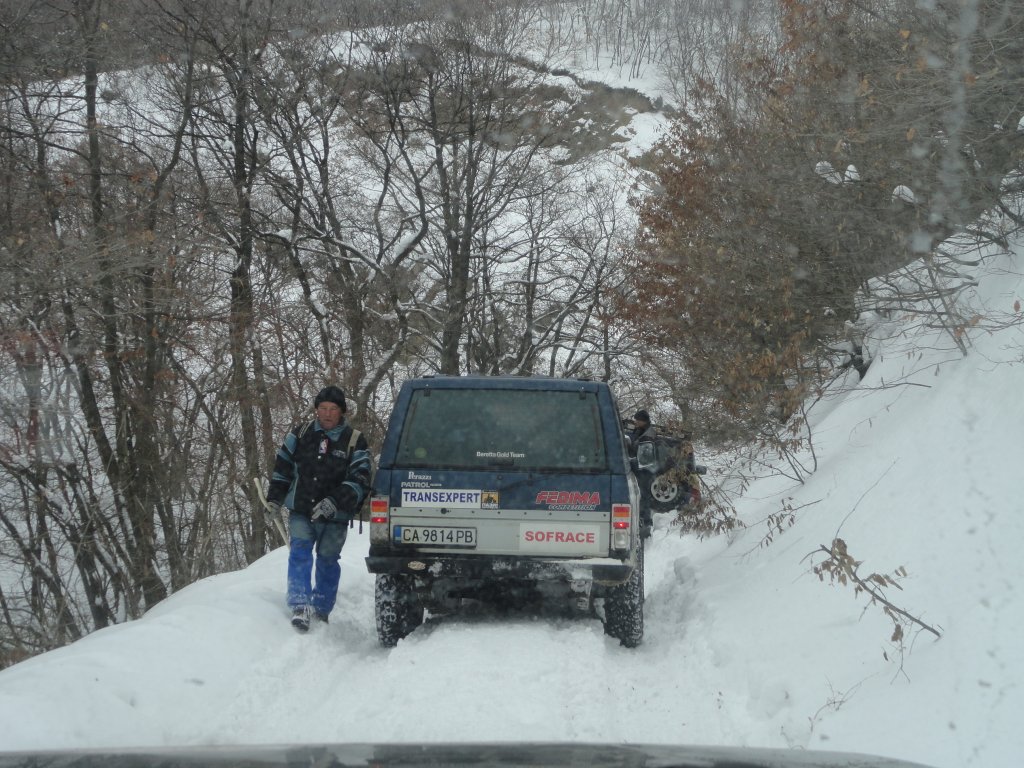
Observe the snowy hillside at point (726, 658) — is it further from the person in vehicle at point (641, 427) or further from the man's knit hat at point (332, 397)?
the person in vehicle at point (641, 427)

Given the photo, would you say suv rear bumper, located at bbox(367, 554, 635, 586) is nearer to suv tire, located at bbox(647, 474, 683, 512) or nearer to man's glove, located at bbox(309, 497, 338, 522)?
man's glove, located at bbox(309, 497, 338, 522)

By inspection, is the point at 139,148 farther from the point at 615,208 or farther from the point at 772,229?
the point at 615,208

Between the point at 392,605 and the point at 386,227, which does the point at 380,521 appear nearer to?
the point at 392,605

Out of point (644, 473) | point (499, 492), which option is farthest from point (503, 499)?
point (644, 473)

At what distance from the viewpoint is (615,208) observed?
2702 cm

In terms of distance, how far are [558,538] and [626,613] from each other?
2.73 ft

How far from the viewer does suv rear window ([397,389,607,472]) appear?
6352 mm

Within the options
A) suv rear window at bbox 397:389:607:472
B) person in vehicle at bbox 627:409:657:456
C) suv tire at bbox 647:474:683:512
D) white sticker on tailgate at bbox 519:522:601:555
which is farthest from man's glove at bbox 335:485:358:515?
suv tire at bbox 647:474:683:512

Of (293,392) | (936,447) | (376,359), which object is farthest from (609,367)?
(936,447)

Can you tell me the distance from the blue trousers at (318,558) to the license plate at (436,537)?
752 millimetres

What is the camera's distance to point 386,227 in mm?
23328

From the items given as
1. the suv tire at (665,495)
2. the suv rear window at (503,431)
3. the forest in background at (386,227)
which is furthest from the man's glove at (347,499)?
the suv tire at (665,495)

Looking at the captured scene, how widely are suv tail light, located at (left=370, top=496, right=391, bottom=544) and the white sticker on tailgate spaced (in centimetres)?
92

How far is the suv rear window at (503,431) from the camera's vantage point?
6.35 meters
